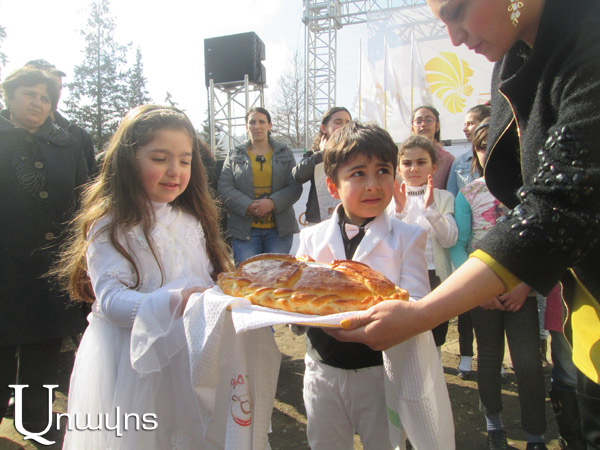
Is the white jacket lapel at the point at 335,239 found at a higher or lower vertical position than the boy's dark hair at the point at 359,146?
lower

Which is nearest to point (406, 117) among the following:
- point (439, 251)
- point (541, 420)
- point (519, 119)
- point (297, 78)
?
point (439, 251)

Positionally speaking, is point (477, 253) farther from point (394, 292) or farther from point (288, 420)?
point (288, 420)

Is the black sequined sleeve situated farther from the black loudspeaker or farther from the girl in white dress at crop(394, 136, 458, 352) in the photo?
the black loudspeaker

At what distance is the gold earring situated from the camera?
1037mm

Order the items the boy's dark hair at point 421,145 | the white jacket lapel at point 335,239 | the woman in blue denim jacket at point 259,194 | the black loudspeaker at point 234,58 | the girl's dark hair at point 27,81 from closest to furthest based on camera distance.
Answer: the white jacket lapel at point 335,239
the girl's dark hair at point 27,81
the boy's dark hair at point 421,145
the woman in blue denim jacket at point 259,194
the black loudspeaker at point 234,58

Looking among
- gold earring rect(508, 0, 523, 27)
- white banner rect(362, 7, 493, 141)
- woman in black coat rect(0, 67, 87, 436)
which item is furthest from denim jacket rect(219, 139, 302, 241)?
white banner rect(362, 7, 493, 141)

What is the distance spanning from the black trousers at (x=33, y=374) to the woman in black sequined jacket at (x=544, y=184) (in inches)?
95.4

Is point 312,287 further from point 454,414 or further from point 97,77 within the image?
point 97,77

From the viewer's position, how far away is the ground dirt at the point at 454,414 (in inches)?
102

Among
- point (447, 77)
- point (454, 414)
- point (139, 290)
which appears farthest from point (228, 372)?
point (447, 77)

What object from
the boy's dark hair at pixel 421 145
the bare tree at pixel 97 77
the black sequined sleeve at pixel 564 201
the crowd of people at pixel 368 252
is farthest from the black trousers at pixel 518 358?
the bare tree at pixel 97 77

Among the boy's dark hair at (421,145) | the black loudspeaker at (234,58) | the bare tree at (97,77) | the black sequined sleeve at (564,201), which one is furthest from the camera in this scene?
the bare tree at (97,77)

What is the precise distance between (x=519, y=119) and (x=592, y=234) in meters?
0.44

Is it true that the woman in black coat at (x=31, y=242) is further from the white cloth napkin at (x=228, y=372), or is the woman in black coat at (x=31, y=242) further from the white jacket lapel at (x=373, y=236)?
the white jacket lapel at (x=373, y=236)
